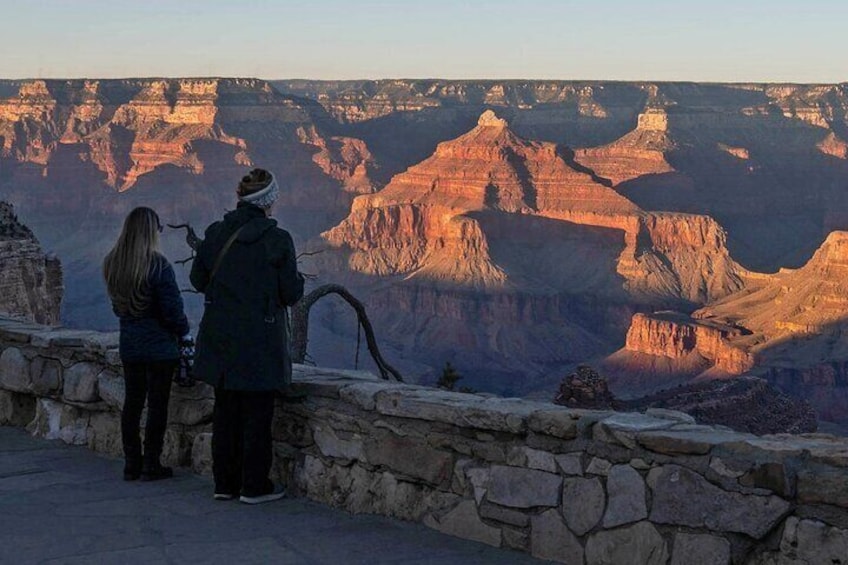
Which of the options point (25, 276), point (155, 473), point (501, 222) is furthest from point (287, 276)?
point (501, 222)

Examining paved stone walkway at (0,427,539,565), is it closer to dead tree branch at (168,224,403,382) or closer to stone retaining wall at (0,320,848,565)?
stone retaining wall at (0,320,848,565)

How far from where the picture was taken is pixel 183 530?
6.27m

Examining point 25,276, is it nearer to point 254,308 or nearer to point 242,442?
point 242,442

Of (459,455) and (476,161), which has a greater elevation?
(476,161)

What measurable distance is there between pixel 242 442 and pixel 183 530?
668 mm

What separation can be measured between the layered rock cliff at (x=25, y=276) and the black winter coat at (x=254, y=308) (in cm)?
1192

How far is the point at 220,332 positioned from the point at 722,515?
2656 mm

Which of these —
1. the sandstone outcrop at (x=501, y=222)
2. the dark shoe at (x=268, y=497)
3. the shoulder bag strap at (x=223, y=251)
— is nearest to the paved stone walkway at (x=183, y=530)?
the dark shoe at (x=268, y=497)

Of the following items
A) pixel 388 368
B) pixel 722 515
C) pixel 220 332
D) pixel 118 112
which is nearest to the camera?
pixel 722 515

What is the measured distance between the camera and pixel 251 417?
261 inches

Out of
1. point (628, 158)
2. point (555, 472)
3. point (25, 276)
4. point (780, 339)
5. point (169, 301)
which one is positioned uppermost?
point (628, 158)

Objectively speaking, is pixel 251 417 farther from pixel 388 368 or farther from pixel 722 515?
pixel 388 368

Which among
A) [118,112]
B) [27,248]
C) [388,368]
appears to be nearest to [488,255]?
[118,112]

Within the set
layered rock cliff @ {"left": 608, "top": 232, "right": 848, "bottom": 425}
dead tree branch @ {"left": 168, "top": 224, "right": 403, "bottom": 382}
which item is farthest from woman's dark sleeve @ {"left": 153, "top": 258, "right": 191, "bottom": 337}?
layered rock cliff @ {"left": 608, "top": 232, "right": 848, "bottom": 425}
